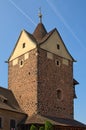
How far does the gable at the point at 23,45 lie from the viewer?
1607 inches

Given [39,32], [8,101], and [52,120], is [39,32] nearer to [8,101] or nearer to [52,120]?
[8,101]

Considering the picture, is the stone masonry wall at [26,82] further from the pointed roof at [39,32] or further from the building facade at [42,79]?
the pointed roof at [39,32]

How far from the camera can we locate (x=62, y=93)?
135 feet

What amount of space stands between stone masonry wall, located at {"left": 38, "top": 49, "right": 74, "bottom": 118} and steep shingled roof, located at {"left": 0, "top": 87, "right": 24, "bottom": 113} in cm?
299

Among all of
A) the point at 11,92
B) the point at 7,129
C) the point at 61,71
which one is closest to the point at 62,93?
the point at 61,71

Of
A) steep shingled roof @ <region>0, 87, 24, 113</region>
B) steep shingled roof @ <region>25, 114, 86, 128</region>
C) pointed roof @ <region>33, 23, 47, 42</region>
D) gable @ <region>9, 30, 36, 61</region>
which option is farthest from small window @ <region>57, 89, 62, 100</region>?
pointed roof @ <region>33, 23, 47, 42</region>

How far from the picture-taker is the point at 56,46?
4244cm

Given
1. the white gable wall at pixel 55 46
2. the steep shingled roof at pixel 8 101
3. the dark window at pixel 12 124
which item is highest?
the white gable wall at pixel 55 46

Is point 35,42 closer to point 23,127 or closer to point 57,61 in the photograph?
point 57,61

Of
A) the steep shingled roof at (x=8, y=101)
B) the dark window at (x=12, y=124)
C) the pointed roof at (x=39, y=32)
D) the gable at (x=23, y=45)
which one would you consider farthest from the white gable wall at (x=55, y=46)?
the dark window at (x=12, y=124)

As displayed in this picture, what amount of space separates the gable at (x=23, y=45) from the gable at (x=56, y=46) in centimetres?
148

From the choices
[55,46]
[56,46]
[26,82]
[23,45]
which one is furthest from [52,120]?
[23,45]

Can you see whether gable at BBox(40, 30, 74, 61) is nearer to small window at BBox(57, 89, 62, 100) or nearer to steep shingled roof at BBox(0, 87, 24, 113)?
small window at BBox(57, 89, 62, 100)

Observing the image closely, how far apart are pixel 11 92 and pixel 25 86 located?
2637 millimetres
